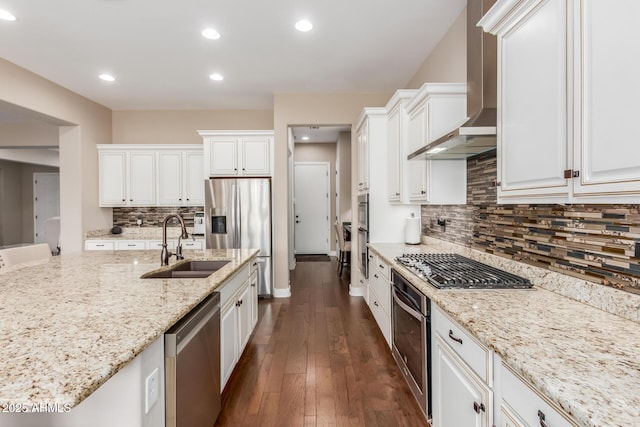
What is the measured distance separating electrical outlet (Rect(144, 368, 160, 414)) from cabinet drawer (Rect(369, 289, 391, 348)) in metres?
1.82

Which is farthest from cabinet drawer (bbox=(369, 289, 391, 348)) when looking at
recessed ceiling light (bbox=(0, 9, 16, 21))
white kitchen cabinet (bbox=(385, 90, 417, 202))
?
recessed ceiling light (bbox=(0, 9, 16, 21))

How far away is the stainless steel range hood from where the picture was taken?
1.77 metres

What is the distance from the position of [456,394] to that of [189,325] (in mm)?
1189

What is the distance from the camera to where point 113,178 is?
485 cm

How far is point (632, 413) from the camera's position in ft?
2.17

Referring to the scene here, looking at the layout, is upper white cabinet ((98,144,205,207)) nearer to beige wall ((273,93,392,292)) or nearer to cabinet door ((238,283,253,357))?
beige wall ((273,93,392,292))

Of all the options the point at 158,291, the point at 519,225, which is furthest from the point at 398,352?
the point at 158,291

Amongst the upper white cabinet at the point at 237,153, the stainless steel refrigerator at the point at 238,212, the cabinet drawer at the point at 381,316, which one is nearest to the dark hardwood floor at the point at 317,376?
the cabinet drawer at the point at 381,316

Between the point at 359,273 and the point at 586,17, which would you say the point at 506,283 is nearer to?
the point at 586,17

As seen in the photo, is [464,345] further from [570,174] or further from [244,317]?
[244,317]

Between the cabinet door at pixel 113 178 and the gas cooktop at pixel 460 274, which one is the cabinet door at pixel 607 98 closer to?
the gas cooktop at pixel 460 274

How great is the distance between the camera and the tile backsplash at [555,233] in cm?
→ 121

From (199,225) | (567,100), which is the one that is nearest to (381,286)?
(567,100)

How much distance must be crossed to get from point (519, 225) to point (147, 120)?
5427mm
